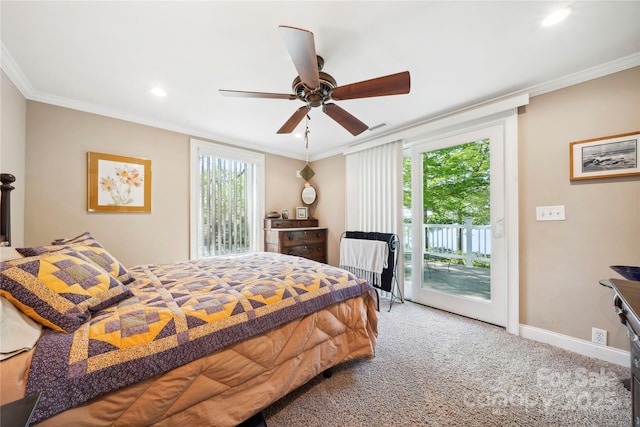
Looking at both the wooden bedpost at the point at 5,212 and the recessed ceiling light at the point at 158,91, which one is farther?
the recessed ceiling light at the point at 158,91

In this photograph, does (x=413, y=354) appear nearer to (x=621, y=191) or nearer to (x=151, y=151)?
(x=621, y=191)

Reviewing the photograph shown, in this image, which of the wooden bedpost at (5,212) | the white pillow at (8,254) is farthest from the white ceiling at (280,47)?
the white pillow at (8,254)

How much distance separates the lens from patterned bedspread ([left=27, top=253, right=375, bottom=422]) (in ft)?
2.60

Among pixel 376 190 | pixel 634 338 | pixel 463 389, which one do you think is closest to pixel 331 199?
pixel 376 190

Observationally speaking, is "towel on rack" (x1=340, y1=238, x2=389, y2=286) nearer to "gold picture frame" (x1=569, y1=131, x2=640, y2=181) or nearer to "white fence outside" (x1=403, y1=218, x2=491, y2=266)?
"white fence outside" (x1=403, y1=218, x2=491, y2=266)

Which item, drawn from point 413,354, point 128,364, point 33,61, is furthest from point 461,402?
point 33,61

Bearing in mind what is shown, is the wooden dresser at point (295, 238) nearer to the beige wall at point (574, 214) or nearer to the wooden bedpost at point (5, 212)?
Answer: the wooden bedpost at point (5, 212)

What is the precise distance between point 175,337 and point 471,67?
2.65m

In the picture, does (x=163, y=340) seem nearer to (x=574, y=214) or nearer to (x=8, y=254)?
(x=8, y=254)

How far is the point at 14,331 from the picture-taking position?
0.81 meters

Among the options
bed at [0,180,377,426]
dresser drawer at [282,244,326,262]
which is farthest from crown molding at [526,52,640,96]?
dresser drawer at [282,244,326,262]

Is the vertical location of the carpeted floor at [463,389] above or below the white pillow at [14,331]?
below

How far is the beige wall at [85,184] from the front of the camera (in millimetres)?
2197

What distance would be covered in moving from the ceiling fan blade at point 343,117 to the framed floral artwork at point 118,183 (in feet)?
7.69
